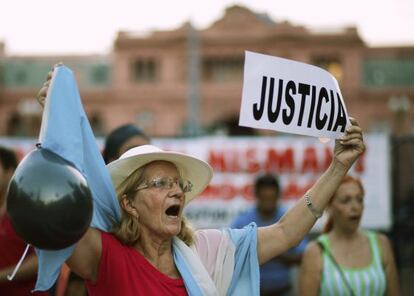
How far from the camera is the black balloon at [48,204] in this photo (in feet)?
7.07

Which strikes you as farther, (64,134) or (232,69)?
(232,69)

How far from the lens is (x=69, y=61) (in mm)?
41625

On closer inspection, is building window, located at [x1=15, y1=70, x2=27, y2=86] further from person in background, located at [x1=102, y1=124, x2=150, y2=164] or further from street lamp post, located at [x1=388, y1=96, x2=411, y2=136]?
person in background, located at [x1=102, y1=124, x2=150, y2=164]

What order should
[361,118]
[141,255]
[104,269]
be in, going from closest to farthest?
[104,269], [141,255], [361,118]

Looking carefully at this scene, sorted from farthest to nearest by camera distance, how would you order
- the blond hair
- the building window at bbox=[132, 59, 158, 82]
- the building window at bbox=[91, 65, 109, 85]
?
the building window at bbox=[91, 65, 109, 85]
the building window at bbox=[132, 59, 158, 82]
the blond hair

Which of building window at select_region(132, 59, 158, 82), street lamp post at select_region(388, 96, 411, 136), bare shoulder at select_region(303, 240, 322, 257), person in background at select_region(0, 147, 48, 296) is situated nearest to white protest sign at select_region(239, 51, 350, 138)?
bare shoulder at select_region(303, 240, 322, 257)

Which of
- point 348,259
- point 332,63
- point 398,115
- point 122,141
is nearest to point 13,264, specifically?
point 122,141

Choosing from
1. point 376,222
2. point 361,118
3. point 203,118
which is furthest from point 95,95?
point 376,222

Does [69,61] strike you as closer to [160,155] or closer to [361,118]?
[361,118]

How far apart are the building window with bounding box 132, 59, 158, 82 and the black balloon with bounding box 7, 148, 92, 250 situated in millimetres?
39804

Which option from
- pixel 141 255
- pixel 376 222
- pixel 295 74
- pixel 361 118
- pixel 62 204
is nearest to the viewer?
pixel 62 204

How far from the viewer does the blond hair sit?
2.70m

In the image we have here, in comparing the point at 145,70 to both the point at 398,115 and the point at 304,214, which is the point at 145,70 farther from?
the point at 304,214

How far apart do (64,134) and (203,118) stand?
39.2 m
